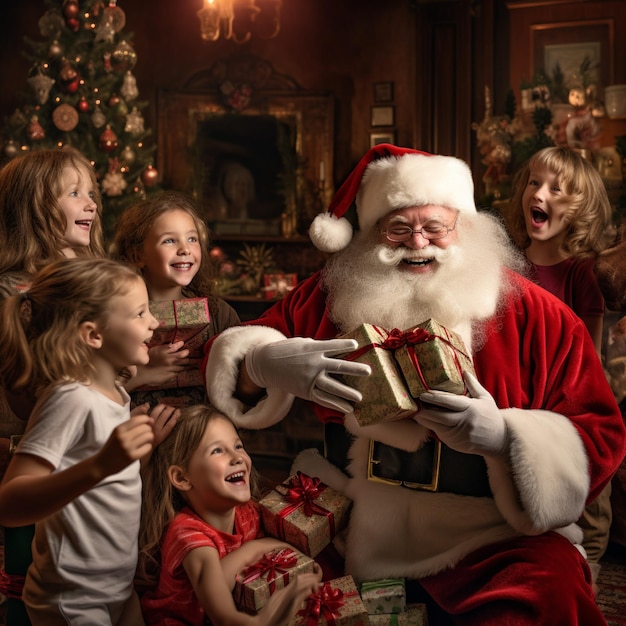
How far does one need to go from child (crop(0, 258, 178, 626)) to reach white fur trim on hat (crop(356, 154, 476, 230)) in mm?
944

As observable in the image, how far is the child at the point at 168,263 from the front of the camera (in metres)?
2.82

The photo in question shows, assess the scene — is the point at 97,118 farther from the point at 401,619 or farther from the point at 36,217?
the point at 401,619

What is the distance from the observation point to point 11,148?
5602 millimetres

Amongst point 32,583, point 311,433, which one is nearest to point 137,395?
point 32,583

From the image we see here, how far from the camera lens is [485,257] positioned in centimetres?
263

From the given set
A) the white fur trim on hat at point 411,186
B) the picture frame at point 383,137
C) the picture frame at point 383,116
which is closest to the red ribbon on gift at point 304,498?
the white fur trim on hat at point 411,186

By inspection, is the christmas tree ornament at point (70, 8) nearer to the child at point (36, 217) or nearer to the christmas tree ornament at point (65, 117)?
the christmas tree ornament at point (65, 117)

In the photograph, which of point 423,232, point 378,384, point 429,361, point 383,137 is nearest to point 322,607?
point 378,384

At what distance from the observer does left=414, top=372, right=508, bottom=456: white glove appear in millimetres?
2154

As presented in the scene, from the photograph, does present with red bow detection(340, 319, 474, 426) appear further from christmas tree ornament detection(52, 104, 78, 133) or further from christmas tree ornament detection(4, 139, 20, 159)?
christmas tree ornament detection(4, 139, 20, 159)

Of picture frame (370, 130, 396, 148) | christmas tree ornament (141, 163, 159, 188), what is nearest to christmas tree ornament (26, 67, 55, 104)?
christmas tree ornament (141, 163, 159, 188)

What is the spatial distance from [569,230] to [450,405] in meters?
1.76

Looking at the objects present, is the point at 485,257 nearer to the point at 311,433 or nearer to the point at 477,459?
the point at 477,459

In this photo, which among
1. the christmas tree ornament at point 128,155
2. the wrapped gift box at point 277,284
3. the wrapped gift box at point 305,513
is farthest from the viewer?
the wrapped gift box at point 277,284
